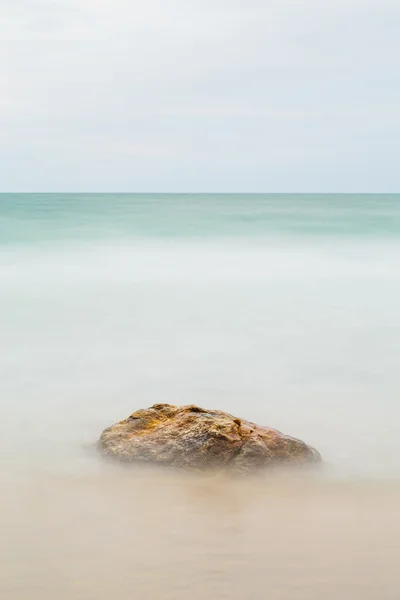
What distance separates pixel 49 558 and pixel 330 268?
15.8m

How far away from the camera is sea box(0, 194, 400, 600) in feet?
11.6

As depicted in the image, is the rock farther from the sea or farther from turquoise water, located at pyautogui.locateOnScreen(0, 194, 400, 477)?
turquoise water, located at pyautogui.locateOnScreen(0, 194, 400, 477)

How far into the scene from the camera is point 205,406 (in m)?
6.28

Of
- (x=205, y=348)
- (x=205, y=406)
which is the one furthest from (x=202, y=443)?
(x=205, y=348)

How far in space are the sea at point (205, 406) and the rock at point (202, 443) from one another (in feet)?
0.38

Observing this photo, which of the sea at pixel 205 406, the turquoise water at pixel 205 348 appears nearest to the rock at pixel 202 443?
the sea at pixel 205 406

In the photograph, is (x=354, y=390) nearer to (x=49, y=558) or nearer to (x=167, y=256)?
(x=49, y=558)

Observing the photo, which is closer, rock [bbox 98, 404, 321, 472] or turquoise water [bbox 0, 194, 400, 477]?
rock [bbox 98, 404, 321, 472]

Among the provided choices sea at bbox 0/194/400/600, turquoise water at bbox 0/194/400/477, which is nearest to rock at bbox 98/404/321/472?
sea at bbox 0/194/400/600

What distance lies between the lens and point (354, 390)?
6766mm

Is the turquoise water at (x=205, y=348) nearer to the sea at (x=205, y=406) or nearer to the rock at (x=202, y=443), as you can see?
the sea at (x=205, y=406)

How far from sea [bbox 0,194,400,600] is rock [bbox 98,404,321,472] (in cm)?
12

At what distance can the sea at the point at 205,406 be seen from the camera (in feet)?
11.6

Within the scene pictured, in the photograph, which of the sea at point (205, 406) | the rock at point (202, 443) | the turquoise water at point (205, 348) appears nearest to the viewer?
the sea at point (205, 406)
